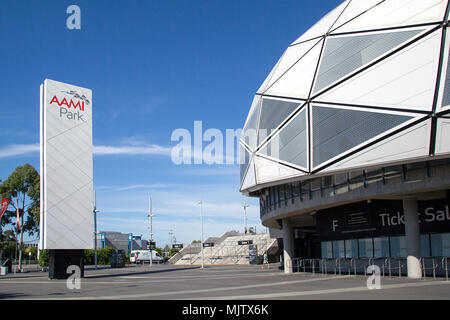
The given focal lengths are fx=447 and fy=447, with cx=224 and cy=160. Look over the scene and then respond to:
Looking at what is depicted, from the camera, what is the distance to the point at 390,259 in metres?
25.7

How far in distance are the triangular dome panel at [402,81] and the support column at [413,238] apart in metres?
5.47

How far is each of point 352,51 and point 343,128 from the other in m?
4.81

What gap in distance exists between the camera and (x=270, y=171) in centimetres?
2675

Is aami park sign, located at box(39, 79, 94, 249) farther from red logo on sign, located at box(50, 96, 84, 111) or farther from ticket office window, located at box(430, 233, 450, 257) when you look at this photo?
ticket office window, located at box(430, 233, 450, 257)

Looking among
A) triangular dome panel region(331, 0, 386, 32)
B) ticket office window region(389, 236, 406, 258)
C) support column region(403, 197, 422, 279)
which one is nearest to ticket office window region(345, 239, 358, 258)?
ticket office window region(389, 236, 406, 258)

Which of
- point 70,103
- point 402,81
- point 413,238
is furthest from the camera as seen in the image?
point 70,103

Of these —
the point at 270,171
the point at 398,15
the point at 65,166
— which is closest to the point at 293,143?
the point at 270,171

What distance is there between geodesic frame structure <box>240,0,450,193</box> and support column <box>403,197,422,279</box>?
169 inches

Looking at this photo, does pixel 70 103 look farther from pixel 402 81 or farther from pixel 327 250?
pixel 402 81

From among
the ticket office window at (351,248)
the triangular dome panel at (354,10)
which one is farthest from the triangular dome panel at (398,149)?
the triangular dome panel at (354,10)
